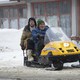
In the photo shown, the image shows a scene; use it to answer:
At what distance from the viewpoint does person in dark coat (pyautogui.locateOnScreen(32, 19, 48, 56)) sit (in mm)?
16516

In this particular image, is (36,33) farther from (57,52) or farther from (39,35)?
(57,52)

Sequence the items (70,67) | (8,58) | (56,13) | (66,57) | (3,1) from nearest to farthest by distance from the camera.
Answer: (66,57) < (70,67) < (8,58) < (56,13) < (3,1)

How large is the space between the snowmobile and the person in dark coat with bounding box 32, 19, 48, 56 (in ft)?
0.89

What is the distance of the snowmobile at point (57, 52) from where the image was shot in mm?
15336

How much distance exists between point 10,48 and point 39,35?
8859 mm

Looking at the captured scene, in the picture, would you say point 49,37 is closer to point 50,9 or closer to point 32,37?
point 32,37

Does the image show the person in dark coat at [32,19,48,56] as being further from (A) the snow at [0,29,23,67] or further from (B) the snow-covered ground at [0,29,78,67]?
(A) the snow at [0,29,23,67]

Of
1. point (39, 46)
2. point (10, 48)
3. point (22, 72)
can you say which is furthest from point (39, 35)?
point (10, 48)

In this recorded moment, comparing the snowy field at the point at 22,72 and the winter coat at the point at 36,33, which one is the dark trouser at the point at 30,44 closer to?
the winter coat at the point at 36,33

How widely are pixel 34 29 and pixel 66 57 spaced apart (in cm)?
207

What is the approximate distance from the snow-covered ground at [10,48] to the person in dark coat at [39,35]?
2.15m

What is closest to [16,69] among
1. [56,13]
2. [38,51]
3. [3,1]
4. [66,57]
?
[38,51]

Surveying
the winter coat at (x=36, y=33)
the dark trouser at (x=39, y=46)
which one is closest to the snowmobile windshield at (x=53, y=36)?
the dark trouser at (x=39, y=46)

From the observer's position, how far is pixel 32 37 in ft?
55.5
